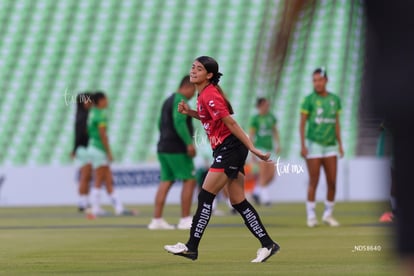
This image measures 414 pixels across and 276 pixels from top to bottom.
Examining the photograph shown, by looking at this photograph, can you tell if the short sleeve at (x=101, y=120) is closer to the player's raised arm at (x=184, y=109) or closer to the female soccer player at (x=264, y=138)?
the female soccer player at (x=264, y=138)

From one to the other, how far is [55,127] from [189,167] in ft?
57.1

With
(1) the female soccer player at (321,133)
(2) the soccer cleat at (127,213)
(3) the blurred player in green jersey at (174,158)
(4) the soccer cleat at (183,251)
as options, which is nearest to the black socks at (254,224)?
(4) the soccer cleat at (183,251)

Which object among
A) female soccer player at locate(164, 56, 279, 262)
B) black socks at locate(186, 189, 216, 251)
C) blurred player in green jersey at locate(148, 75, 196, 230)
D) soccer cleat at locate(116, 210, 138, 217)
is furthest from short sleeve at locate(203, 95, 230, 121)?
soccer cleat at locate(116, 210, 138, 217)

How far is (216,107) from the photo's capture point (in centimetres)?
854

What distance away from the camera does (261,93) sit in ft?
7.47

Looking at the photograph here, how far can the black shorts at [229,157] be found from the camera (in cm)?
879

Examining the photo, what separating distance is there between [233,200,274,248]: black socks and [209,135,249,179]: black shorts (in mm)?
261

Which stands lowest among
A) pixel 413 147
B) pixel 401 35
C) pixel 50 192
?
pixel 50 192

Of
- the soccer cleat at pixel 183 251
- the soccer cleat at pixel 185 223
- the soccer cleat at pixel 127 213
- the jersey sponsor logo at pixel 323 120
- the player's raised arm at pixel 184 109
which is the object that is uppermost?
the player's raised arm at pixel 184 109

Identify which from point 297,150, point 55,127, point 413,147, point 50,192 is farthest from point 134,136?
point 413,147

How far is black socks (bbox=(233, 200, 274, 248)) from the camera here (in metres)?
8.76

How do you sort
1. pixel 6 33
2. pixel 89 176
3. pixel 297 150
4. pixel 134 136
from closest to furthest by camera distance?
1. pixel 89 176
2. pixel 297 150
3. pixel 134 136
4. pixel 6 33

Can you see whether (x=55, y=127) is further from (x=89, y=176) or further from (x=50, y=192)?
(x=89, y=176)

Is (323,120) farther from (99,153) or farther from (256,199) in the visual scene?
(256,199)
